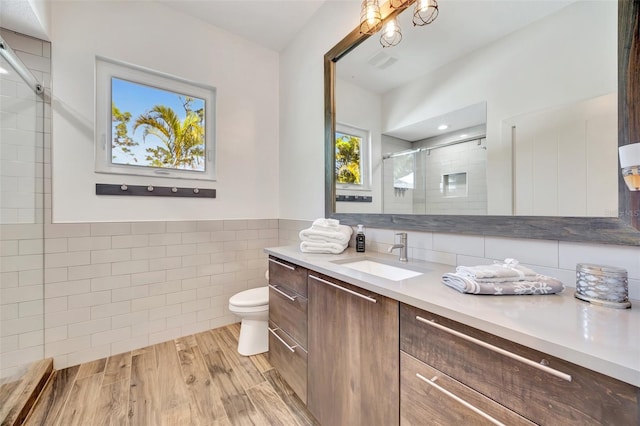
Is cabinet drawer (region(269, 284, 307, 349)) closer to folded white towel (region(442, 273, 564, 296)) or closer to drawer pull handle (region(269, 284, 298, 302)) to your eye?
drawer pull handle (region(269, 284, 298, 302))

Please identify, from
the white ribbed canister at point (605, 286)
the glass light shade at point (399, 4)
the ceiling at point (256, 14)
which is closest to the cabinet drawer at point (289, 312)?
the white ribbed canister at point (605, 286)

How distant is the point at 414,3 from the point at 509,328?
1702mm

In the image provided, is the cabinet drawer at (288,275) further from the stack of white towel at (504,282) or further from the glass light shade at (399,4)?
the glass light shade at (399,4)

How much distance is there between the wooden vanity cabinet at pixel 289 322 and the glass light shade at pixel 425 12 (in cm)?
155

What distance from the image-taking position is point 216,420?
1.37 m

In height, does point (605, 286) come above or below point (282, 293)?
above

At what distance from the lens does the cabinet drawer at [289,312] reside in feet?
4.58

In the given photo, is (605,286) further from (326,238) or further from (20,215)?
(20,215)

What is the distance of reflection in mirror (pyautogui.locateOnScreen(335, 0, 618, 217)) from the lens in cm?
90

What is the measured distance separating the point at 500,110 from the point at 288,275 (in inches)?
54.0

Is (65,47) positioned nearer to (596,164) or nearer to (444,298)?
(444,298)

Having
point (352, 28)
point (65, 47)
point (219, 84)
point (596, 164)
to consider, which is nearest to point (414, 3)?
point (352, 28)

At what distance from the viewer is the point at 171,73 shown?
2211mm

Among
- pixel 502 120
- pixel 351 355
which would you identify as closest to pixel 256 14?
pixel 502 120
